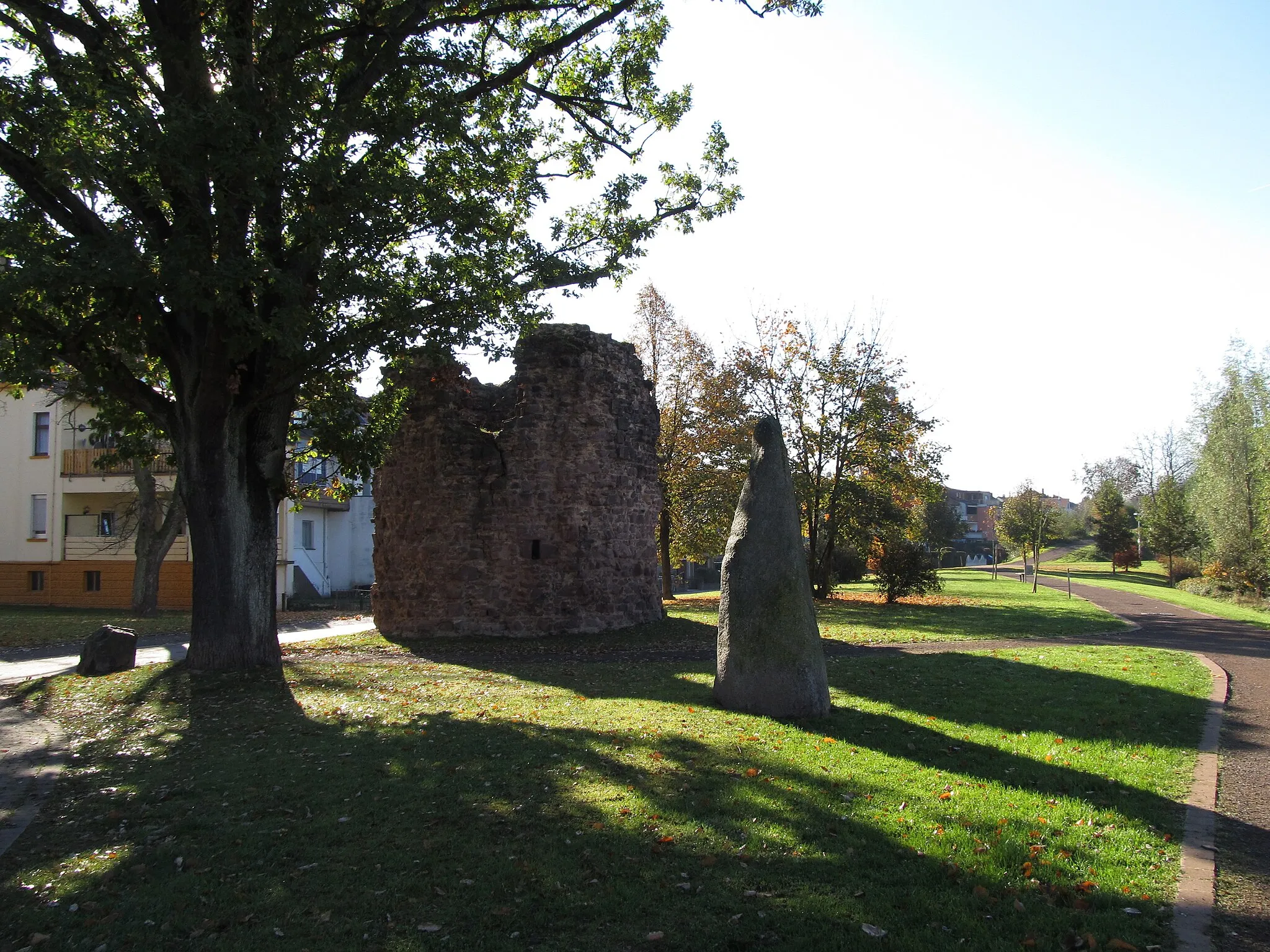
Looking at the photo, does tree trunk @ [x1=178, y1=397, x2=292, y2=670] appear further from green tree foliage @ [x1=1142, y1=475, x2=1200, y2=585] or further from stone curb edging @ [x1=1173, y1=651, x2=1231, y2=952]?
green tree foliage @ [x1=1142, y1=475, x2=1200, y2=585]

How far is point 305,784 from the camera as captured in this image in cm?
638

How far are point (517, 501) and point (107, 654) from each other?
24.8 ft

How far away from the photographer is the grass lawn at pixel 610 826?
4039mm

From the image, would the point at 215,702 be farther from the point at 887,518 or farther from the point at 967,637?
the point at 887,518

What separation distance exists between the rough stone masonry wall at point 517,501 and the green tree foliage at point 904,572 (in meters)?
12.2

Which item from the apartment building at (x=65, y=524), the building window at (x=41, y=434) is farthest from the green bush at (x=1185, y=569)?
the building window at (x=41, y=434)

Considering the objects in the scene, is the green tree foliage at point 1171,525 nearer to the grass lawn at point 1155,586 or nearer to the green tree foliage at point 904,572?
the grass lawn at point 1155,586

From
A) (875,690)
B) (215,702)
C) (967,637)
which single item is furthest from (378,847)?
(967,637)

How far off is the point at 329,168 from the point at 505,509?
8.79m

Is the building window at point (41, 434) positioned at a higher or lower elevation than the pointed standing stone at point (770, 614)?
higher

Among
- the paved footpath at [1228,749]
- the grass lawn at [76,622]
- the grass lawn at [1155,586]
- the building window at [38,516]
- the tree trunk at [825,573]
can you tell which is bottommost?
the grass lawn at [1155,586]

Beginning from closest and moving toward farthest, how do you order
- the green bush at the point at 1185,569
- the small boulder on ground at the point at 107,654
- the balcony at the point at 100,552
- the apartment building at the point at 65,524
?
the small boulder on ground at the point at 107,654, the apartment building at the point at 65,524, the balcony at the point at 100,552, the green bush at the point at 1185,569

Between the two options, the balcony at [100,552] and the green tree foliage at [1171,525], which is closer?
the balcony at [100,552]

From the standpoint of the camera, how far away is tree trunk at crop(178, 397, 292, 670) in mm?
10961
